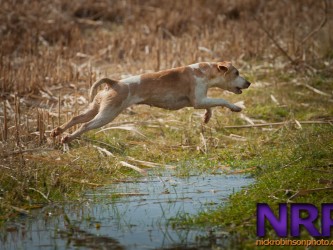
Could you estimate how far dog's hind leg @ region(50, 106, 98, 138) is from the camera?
10156 millimetres

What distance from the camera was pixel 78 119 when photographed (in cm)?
1026

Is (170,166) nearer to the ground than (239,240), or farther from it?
farther from it

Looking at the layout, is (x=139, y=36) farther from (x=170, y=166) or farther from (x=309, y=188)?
(x=309, y=188)

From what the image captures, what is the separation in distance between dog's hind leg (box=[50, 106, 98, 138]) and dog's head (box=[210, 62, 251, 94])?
5.78 feet

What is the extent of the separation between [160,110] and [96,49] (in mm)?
4839

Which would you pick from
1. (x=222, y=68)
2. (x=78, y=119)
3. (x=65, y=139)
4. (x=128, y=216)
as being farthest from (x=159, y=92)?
(x=128, y=216)

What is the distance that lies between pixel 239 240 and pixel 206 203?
4.52 feet

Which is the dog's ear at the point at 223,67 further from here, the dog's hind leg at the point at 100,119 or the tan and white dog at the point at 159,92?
the dog's hind leg at the point at 100,119

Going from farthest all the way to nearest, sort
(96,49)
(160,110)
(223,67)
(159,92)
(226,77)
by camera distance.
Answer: (96,49)
(160,110)
(226,77)
(223,67)
(159,92)

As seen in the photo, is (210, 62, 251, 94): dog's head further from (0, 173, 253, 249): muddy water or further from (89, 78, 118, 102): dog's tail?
(0, 173, 253, 249): muddy water

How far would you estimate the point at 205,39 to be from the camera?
1703 cm

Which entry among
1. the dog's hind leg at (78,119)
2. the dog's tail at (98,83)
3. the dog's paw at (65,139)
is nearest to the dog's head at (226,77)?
the dog's tail at (98,83)

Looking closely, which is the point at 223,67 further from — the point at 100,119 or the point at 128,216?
the point at 128,216

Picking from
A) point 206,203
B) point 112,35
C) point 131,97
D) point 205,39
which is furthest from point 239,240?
point 112,35
